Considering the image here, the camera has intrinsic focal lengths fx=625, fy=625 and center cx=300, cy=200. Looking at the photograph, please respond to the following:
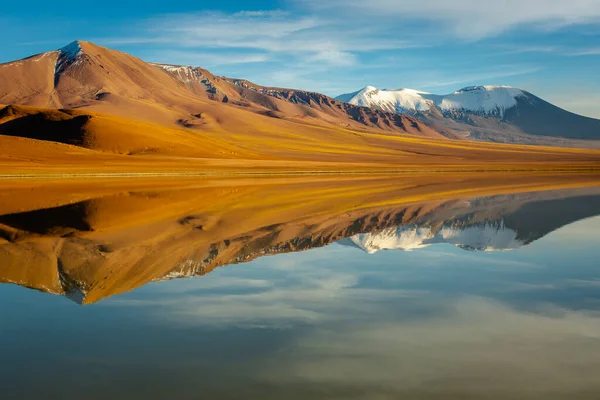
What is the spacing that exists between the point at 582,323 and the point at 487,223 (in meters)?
17.6

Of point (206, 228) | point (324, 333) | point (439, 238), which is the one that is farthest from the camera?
point (206, 228)

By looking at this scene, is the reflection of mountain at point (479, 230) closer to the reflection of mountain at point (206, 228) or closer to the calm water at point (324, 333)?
the reflection of mountain at point (206, 228)

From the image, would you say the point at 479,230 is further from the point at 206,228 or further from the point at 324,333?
the point at 324,333

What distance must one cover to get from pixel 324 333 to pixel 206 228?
629 inches

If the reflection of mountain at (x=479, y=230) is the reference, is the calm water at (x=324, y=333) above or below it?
below

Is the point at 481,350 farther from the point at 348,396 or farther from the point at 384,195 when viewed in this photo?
the point at 384,195

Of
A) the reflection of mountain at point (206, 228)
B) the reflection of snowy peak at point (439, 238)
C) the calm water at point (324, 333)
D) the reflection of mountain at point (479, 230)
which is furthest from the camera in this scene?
the reflection of mountain at point (479, 230)

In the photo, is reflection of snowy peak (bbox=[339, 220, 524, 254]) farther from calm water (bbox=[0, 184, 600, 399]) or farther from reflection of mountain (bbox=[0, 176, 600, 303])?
calm water (bbox=[0, 184, 600, 399])

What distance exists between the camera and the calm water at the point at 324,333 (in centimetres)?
898

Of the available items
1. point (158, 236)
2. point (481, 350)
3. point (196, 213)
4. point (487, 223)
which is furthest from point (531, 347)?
point (196, 213)

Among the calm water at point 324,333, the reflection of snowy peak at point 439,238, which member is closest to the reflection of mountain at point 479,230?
the reflection of snowy peak at point 439,238

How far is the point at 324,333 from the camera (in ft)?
37.8

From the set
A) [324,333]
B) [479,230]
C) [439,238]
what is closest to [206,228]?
[439,238]

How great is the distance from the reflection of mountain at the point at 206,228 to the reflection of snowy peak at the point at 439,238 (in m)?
0.04
